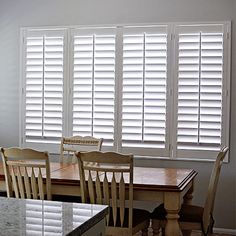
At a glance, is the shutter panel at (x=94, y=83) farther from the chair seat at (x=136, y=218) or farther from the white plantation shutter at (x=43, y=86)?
the chair seat at (x=136, y=218)

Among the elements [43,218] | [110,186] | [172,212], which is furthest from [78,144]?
[43,218]

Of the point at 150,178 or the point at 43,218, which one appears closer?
the point at 43,218

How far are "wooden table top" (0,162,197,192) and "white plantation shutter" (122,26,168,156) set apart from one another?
0.87 m

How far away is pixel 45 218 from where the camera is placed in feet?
5.49

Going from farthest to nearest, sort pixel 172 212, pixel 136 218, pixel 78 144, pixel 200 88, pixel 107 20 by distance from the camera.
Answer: pixel 107 20
pixel 200 88
pixel 78 144
pixel 136 218
pixel 172 212

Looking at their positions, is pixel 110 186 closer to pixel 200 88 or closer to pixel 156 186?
pixel 156 186

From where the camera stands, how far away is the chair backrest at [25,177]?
3.45 meters

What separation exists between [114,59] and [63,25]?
740 mm

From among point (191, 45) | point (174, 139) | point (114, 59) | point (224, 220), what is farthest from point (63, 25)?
point (224, 220)

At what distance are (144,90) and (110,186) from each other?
1766mm

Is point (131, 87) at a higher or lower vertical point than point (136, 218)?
higher

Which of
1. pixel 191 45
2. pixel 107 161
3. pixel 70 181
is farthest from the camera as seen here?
pixel 191 45

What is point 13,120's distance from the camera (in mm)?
5414

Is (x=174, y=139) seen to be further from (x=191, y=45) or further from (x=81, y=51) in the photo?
(x=81, y=51)
